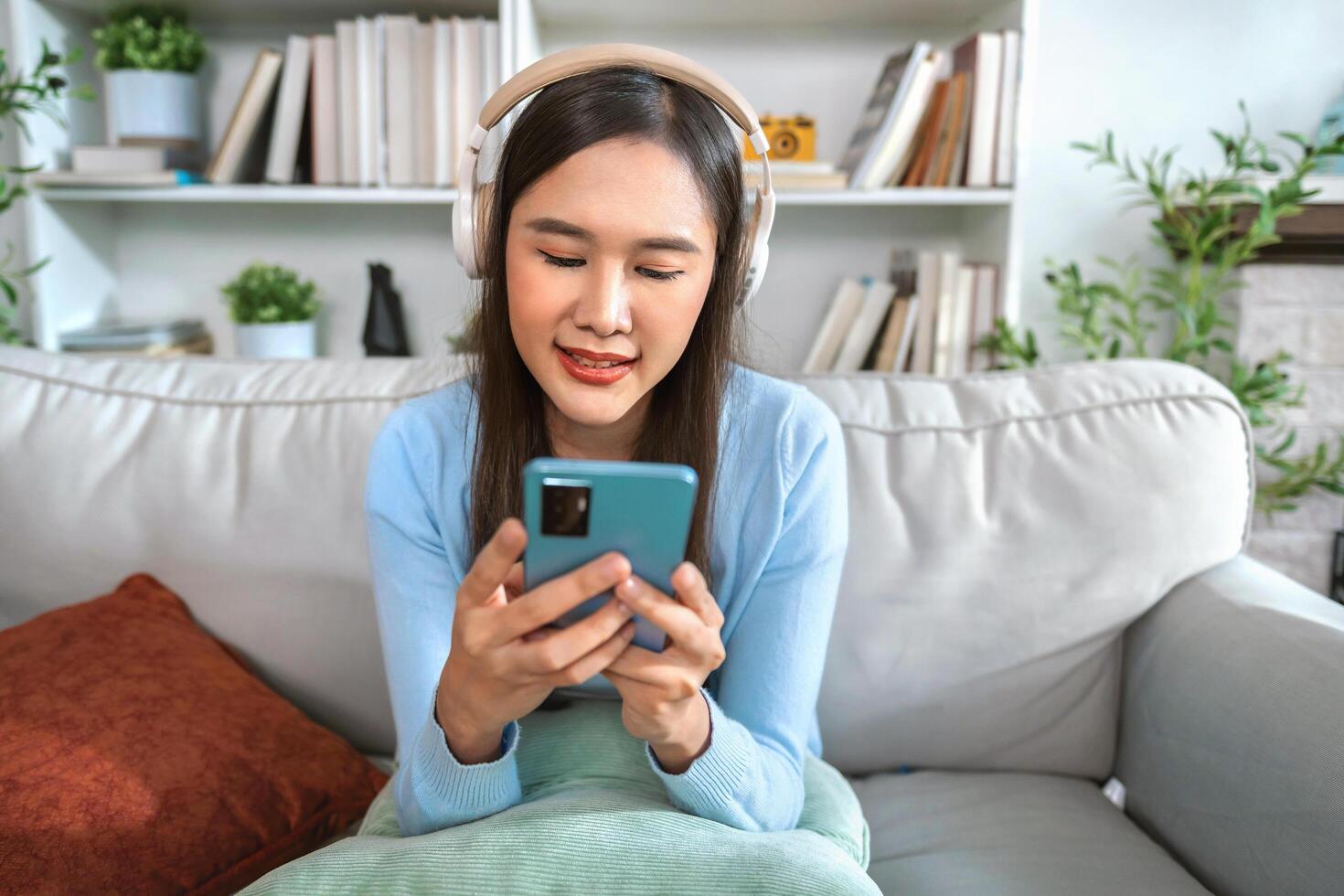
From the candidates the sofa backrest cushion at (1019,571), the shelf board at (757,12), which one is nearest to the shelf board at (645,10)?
the shelf board at (757,12)

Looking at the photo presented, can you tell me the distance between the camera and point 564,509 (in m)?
0.59

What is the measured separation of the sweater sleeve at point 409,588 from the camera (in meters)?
0.92

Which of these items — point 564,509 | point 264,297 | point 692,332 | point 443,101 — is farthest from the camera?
point 264,297

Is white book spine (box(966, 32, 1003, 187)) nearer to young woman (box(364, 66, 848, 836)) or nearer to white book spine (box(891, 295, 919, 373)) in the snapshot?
white book spine (box(891, 295, 919, 373))

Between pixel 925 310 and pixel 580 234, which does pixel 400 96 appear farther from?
pixel 580 234

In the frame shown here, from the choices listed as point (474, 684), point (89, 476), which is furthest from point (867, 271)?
point (474, 684)

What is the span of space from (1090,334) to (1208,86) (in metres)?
0.59

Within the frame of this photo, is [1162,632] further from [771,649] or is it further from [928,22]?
[928,22]

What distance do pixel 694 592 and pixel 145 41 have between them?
1751 millimetres

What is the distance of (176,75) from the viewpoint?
190 cm

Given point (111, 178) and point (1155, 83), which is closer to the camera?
point (111, 178)

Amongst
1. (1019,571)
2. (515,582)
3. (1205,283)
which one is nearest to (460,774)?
(515,582)

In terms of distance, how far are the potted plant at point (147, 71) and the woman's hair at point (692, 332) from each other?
1.22m

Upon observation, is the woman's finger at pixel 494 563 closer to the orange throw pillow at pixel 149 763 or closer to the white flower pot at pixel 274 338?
the orange throw pillow at pixel 149 763
